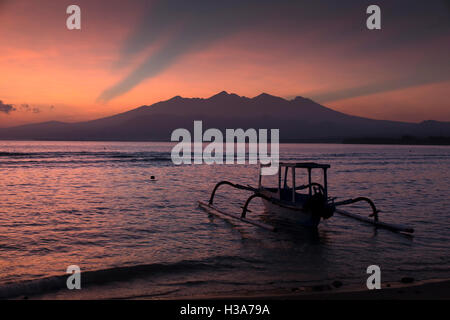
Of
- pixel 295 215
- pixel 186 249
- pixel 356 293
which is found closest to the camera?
pixel 356 293

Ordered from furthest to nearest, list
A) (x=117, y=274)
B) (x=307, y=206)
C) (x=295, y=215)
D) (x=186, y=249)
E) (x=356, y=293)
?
1. (x=295, y=215)
2. (x=307, y=206)
3. (x=186, y=249)
4. (x=117, y=274)
5. (x=356, y=293)

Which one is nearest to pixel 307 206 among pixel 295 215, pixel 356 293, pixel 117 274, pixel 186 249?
pixel 295 215

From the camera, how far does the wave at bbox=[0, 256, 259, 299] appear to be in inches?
312

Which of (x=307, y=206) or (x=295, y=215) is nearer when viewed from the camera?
(x=307, y=206)

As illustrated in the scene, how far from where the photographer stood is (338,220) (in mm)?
16484

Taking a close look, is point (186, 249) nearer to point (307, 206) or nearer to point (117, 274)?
point (117, 274)

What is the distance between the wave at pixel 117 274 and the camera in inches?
312

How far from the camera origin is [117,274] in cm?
899

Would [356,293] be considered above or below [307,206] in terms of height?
below

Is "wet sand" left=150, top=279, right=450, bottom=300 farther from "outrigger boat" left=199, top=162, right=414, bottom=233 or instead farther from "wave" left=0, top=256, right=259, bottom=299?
"outrigger boat" left=199, top=162, right=414, bottom=233

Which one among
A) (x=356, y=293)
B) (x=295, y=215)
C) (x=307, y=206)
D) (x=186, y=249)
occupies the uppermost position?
(x=307, y=206)

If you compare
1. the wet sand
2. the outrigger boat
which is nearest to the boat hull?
the outrigger boat
